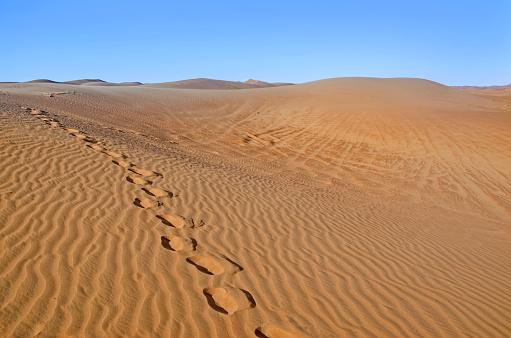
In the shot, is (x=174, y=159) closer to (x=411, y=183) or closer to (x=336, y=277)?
(x=336, y=277)

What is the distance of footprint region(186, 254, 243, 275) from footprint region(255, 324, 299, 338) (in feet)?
2.98

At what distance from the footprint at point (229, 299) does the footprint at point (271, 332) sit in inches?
11.3

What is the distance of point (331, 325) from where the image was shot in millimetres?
3379

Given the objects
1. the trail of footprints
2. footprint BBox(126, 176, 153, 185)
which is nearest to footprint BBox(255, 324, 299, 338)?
the trail of footprints

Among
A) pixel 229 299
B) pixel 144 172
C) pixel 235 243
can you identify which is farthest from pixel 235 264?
pixel 144 172

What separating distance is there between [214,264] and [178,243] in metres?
0.61

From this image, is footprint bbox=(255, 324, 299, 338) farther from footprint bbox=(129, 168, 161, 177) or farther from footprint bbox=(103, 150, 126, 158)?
footprint bbox=(103, 150, 126, 158)

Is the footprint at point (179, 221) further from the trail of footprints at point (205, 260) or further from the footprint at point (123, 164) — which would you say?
the footprint at point (123, 164)

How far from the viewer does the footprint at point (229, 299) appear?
136 inches

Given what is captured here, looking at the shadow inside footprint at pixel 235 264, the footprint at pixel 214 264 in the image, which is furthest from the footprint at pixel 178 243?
the shadow inside footprint at pixel 235 264

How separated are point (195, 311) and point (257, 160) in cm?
873

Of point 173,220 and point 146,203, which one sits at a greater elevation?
point 146,203

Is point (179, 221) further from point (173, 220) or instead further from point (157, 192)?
point (157, 192)

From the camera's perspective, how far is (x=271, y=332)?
321 centimetres
